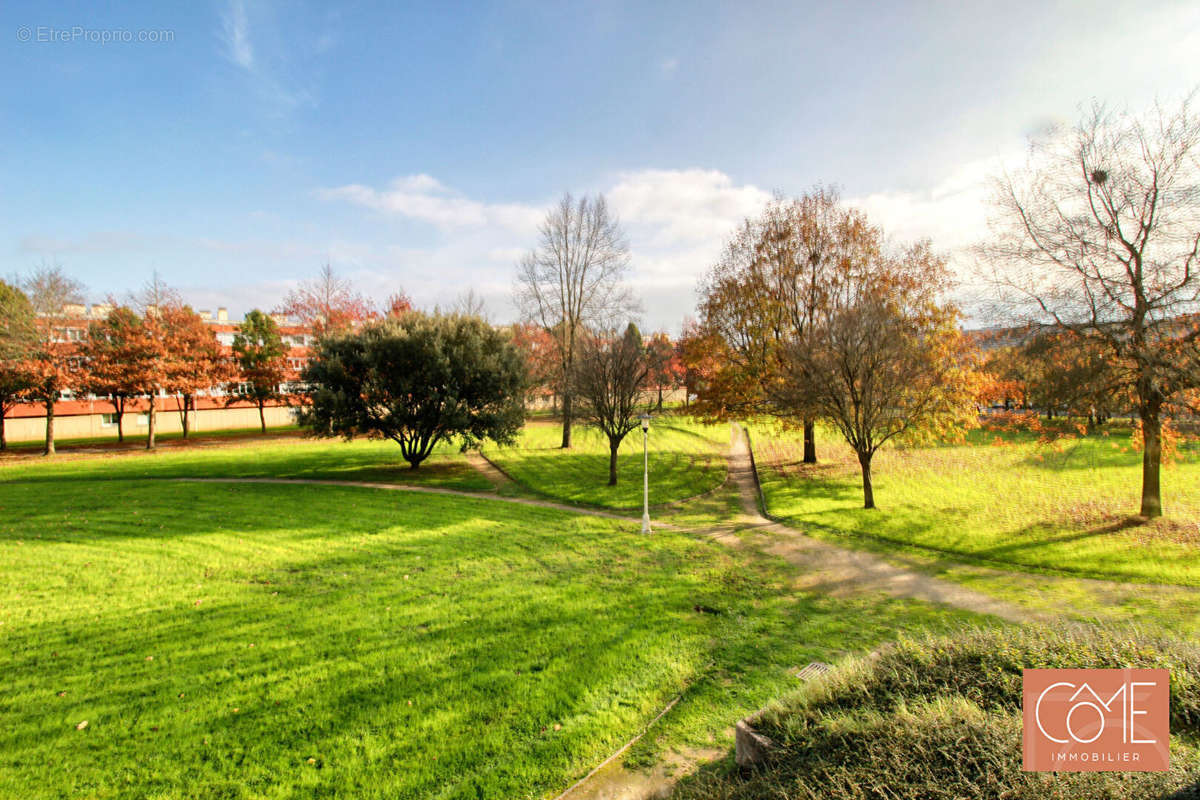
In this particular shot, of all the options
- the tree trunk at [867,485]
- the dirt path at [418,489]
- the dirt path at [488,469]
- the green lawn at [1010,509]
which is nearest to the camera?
the green lawn at [1010,509]

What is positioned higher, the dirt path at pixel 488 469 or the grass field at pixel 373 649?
the dirt path at pixel 488 469

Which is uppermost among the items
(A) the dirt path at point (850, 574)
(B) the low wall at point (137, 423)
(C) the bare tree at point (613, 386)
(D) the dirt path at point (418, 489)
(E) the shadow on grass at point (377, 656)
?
(C) the bare tree at point (613, 386)

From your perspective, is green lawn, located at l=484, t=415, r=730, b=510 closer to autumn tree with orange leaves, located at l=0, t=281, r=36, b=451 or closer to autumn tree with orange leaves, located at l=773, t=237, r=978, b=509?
autumn tree with orange leaves, located at l=773, t=237, r=978, b=509

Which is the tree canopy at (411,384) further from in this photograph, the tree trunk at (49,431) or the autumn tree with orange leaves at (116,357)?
the tree trunk at (49,431)

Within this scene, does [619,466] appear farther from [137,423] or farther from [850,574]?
[137,423]

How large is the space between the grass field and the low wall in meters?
28.4

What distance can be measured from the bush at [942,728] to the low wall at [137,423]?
38.7 metres

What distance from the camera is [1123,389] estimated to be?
14.4 meters

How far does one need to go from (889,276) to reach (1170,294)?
922 centimetres

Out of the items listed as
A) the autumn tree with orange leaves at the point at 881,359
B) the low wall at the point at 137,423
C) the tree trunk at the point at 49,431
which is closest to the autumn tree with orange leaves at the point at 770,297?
the autumn tree with orange leaves at the point at 881,359

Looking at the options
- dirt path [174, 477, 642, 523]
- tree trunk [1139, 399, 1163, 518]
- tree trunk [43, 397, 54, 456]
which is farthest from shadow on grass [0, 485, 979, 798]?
tree trunk [43, 397, 54, 456]

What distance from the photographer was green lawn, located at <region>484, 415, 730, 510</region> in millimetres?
18891

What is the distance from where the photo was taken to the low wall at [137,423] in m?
37.1

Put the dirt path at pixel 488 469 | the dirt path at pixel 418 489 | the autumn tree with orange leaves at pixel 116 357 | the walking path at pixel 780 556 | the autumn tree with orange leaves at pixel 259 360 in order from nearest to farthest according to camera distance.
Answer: the walking path at pixel 780 556, the dirt path at pixel 418 489, the dirt path at pixel 488 469, the autumn tree with orange leaves at pixel 116 357, the autumn tree with orange leaves at pixel 259 360
